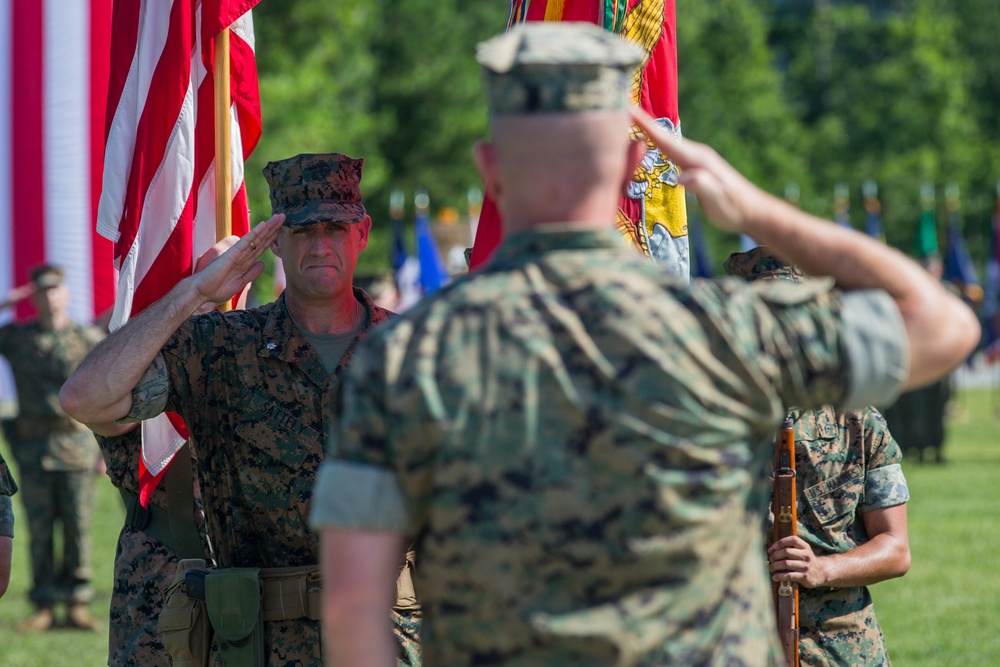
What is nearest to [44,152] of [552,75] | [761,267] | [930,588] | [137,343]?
[930,588]

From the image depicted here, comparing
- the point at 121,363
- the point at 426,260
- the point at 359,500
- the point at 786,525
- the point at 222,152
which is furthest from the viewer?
the point at 426,260

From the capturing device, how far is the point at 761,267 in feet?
14.6

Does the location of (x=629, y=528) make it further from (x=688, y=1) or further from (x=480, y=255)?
(x=688, y=1)

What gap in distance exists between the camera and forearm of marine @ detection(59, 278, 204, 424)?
4.09 m

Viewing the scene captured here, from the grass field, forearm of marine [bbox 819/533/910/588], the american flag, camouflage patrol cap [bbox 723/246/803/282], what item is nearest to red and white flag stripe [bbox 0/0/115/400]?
the grass field

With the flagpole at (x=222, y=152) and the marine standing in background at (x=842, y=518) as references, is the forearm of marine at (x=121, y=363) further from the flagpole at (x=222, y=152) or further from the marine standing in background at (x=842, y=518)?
the marine standing in background at (x=842, y=518)

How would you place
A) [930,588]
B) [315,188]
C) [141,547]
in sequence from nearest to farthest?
[315,188] → [141,547] → [930,588]

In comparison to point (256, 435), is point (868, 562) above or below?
below

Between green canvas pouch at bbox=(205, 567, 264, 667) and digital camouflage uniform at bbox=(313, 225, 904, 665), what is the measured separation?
185 centimetres

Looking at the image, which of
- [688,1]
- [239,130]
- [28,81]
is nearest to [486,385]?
[239,130]

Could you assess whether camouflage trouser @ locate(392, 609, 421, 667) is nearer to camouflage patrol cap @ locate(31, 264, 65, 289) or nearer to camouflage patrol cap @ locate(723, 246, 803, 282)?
camouflage patrol cap @ locate(723, 246, 803, 282)

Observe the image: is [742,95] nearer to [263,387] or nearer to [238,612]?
[263,387]

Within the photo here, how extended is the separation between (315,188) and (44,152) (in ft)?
25.2

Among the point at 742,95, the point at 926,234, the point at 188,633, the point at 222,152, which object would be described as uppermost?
the point at 742,95
